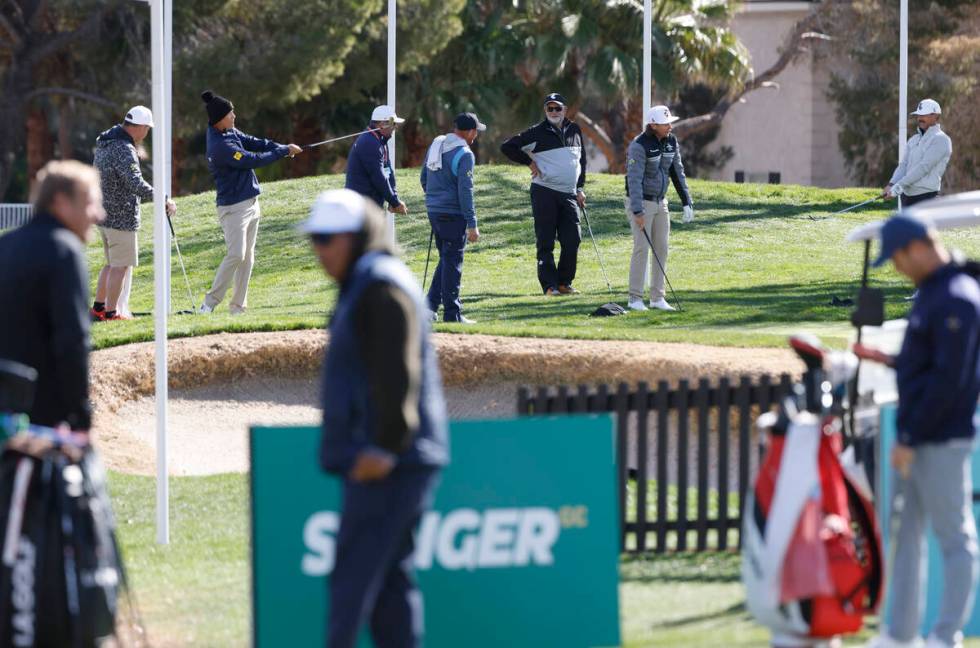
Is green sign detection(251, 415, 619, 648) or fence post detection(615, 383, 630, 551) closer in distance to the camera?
green sign detection(251, 415, 619, 648)

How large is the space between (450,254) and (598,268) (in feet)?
19.2

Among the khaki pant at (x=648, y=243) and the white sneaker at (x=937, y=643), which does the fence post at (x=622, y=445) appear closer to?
the white sneaker at (x=937, y=643)

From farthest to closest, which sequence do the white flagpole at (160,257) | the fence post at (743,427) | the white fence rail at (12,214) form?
the white fence rail at (12,214), the fence post at (743,427), the white flagpole at (160,257)

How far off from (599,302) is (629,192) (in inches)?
81.6

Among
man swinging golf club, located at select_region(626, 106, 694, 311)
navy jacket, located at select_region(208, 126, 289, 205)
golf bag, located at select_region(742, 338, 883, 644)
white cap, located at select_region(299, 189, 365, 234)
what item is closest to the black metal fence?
golf bag, located at select_region(742, 338, 883, 644)

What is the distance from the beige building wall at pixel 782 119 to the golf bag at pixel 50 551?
1728 inches

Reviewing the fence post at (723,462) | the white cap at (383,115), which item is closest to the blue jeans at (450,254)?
the white cap at (383,115)

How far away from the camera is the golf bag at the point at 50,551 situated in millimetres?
5641

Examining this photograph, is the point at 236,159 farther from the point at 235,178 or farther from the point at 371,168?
the point at 371,168

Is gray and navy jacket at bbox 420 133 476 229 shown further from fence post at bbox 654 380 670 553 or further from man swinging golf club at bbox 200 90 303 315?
fence post at bbox 654 380 670 553

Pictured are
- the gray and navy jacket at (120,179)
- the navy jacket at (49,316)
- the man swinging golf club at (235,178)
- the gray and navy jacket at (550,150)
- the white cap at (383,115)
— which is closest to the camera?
the navy jacket at (49,316)

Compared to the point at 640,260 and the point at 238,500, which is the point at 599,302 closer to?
the point at 640,260

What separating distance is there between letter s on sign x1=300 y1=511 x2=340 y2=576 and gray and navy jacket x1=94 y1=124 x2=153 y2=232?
27.6ft

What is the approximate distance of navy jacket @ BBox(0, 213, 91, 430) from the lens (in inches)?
232
